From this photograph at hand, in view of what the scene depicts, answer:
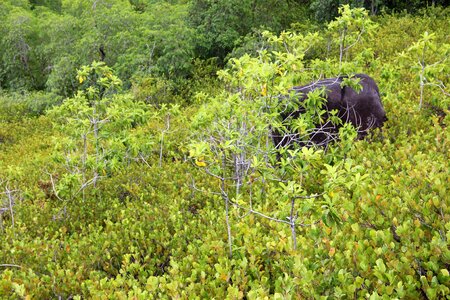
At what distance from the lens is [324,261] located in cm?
279

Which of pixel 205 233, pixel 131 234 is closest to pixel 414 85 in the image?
pixel 205 233

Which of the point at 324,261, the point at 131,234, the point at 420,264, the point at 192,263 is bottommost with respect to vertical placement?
the point at 131,234

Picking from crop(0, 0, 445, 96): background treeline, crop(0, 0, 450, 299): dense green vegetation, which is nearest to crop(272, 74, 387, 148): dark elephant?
crop(0, 0, 450, 299): dense green vegetation

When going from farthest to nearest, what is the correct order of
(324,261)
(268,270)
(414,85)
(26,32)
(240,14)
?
(26,32) < (240,14) < (414,85) < (268,270) < (324,261)

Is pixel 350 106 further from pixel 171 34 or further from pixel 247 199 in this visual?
pixel 171 34

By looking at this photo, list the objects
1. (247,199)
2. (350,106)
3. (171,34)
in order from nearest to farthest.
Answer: (247,199), (350,106), (171,34)

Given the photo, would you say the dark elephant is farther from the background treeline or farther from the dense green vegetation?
the background treeline

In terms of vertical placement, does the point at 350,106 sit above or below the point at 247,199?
above

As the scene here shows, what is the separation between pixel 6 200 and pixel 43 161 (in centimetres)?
381

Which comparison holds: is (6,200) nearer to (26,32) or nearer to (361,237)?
(361,237)

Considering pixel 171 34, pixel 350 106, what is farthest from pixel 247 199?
pixel 171 34

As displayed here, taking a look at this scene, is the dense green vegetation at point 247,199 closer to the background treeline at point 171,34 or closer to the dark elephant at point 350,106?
the dark elephant at point 350,106

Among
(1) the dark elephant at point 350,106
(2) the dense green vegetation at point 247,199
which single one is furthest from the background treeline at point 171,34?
(1) the dark elephant at point 350,106

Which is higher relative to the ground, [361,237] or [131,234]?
[361,237]
